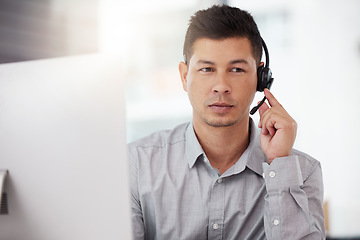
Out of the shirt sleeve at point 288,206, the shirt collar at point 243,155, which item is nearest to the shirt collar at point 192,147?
the shirt collar at point 243,155

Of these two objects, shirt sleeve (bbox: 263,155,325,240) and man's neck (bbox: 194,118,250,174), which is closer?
shirt sleeve (bbox: 263,155,325,240)

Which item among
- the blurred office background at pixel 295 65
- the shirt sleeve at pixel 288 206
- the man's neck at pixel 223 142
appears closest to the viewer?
the shirt sleeve at pixel 288 206

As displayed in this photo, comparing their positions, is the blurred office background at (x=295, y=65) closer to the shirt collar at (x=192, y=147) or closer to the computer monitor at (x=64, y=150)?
the shirt collar at (x=192, y=147)

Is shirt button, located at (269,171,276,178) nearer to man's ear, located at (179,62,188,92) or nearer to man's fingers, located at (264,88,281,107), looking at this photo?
man's fingers, located at (264,88,281,107)

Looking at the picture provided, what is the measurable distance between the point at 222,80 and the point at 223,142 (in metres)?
0.24

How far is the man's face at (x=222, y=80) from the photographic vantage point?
1262 mm

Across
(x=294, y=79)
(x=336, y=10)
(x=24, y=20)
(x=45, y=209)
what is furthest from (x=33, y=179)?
(x=336, y=10)

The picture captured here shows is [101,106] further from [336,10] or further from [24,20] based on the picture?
[336,10]

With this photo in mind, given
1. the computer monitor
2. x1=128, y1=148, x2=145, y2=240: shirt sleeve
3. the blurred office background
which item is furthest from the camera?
the blurred office background

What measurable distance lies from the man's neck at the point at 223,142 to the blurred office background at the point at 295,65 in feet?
4.10

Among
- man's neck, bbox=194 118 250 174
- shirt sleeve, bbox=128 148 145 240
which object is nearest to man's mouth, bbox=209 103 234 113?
man's neck, bbox=194 118 250 174

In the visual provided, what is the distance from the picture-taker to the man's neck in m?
1.37

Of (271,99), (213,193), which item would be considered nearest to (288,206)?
(213,193)

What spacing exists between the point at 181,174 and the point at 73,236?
66cm
